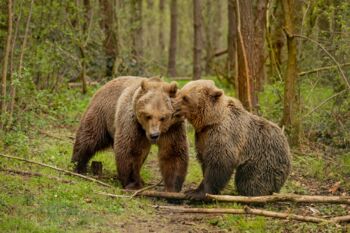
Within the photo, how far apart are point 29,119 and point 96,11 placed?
22.8 feet

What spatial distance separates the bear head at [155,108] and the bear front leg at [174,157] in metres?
0.38

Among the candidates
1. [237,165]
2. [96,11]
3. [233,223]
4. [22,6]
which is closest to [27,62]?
[22,6]

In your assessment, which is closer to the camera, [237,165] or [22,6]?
[237,165]

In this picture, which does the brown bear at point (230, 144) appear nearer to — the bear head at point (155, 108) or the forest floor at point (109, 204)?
the bear head at point (155, 108)

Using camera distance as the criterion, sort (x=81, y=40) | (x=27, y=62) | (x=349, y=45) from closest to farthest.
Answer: (x=349, y=45) → (x=27, y=62) → (x=81, y=40)

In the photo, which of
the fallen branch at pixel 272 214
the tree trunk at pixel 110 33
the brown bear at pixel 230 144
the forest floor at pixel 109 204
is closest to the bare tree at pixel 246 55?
the forest floor at pixel 109 204

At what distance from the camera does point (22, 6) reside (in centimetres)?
1149

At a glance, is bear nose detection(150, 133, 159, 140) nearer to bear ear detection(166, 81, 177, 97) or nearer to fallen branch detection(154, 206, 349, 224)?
bear ear detection(166, 81, 177, 97)

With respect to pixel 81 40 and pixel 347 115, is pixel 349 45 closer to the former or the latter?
pixel 347 115

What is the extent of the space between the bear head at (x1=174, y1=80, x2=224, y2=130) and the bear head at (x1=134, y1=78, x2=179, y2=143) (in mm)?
124

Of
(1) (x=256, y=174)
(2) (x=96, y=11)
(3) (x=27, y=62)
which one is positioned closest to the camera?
(1) (x=256, y=174)

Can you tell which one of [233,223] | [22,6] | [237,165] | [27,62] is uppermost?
[22,6]

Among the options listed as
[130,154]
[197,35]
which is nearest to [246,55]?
[130,154]

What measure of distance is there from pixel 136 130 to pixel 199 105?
3.35ft
